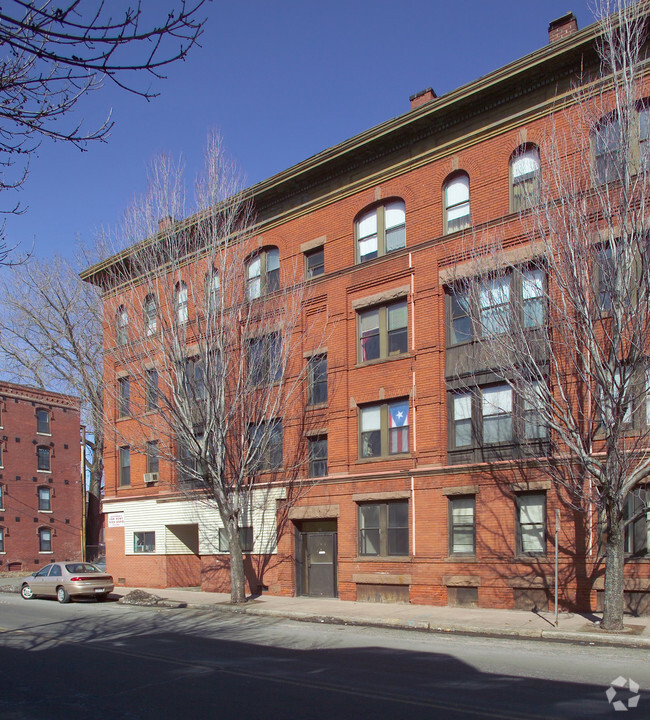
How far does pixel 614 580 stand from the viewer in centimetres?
1526

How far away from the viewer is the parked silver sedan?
2541cm

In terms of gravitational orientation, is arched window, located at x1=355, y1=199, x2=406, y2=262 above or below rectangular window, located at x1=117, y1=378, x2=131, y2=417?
above

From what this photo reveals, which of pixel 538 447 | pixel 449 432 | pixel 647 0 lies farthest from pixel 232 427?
pixel 647 0

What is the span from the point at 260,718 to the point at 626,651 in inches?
303

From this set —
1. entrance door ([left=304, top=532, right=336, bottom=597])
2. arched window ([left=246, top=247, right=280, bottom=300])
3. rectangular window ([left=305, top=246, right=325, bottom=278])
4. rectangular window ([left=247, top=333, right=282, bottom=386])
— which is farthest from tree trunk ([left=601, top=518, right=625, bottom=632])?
arched window ([left=246, top=247, right=280, bottom=300])

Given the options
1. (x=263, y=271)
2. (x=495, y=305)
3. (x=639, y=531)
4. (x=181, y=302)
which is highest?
(x=263, y=271)

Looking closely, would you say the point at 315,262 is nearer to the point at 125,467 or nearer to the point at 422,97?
the point at 422,97

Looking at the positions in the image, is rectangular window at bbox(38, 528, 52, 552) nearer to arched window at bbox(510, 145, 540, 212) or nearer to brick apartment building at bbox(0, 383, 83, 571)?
brick apartment building at bbox(0, 383, 83, 571)

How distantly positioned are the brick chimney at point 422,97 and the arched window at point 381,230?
3.12m

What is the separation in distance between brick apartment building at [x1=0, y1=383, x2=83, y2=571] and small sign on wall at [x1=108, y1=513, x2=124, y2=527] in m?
13.5

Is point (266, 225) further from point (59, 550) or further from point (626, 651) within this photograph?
point (59, 550)

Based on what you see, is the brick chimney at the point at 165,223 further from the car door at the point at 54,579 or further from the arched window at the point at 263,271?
the car door at the point at 54,579

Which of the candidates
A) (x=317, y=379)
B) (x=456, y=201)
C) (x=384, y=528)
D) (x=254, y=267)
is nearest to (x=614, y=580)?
(x=384, y=528)

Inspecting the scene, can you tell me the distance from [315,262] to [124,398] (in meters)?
7.54
